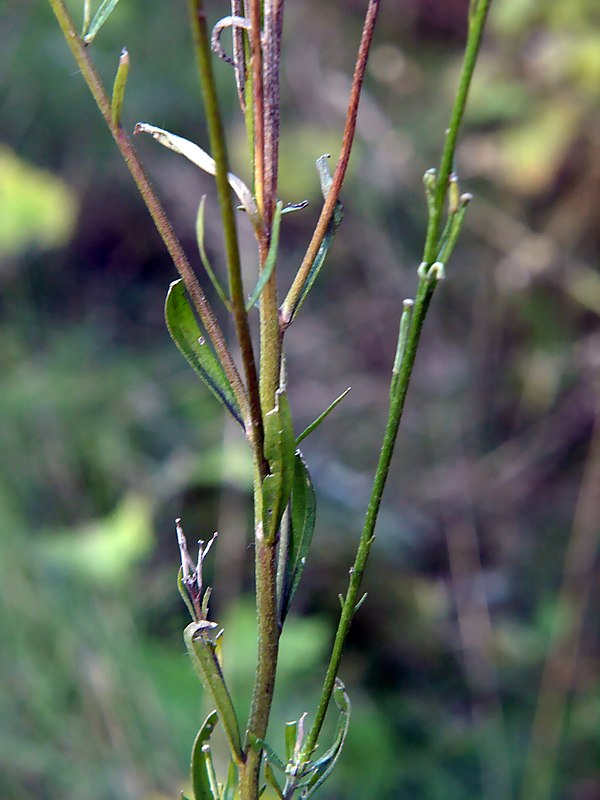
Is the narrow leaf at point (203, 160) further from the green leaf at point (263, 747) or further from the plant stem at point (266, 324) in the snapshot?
the green leaf at point (263, 747)

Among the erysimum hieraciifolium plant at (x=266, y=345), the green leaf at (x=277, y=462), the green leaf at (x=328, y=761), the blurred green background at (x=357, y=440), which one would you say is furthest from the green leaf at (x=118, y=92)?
the blurred green background at (x=357, y=440)

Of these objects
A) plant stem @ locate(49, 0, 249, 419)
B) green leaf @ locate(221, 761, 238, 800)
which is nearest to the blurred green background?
green leaf @ locate(221, 761, 238, 800)

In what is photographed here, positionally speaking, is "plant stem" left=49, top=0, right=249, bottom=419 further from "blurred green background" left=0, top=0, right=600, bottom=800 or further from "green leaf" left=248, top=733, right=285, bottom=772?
"blurred green background" left=0, top=0, right=600, bottom=800

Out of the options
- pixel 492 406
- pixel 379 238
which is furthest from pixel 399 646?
pixel 379 238

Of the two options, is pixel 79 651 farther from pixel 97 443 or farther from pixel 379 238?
pixel 379 238

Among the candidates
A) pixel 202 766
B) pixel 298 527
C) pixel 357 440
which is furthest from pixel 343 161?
pixel 357 440

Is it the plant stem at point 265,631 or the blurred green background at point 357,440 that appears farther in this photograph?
the blurred green background at point 357,440

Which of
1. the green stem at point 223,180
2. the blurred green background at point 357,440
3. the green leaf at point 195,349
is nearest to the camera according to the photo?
the green stem at point 223,180
